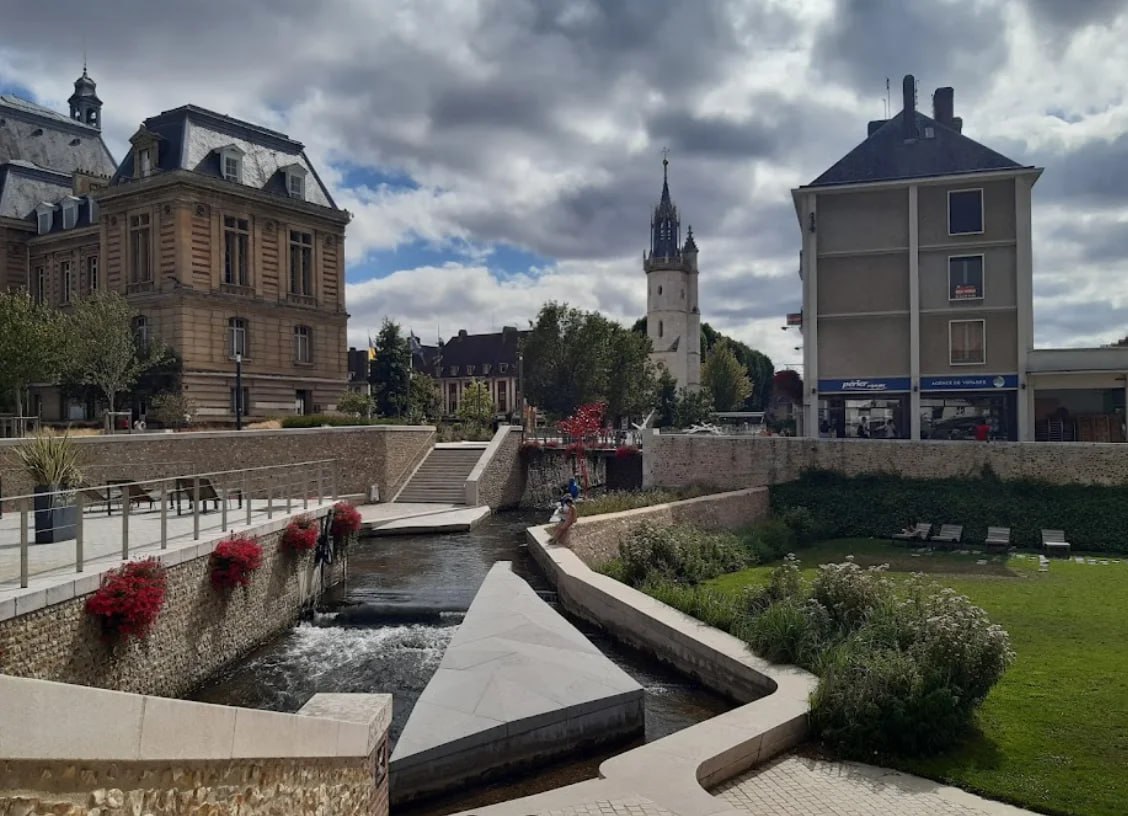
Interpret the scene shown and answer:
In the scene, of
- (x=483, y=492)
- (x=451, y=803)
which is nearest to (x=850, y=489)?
(x=483, y=492)

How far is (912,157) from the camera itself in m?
31.5

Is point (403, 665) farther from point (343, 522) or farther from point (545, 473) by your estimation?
point (545, 473)

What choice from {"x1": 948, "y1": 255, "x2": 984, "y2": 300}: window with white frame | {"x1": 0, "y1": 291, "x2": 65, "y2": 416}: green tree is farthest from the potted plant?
{"x1": 948, "y1": 255, "x2": 984, "y2": 300}: window with white frame

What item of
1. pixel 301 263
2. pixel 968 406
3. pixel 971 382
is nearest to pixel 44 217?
pixel 301 263

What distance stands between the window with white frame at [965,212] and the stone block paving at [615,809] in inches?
1131

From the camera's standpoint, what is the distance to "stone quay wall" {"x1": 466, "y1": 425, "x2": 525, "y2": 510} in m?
32.2

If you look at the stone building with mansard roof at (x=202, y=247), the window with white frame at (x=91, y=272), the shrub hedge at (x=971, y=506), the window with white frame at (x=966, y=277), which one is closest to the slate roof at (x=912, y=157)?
the window with white frame at (x=966, y=277)

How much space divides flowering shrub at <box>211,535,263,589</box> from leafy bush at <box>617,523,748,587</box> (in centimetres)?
761

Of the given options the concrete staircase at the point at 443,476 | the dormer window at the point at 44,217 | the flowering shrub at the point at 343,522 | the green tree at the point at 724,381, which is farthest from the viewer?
the green tree at the point at 724,381

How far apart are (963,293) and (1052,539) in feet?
39.1

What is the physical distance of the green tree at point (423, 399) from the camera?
166 ft

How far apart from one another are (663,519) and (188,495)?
12241mm

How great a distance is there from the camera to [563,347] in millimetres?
52344

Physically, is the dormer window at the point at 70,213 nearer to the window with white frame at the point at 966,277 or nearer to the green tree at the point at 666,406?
the green tree at the point at 666,406
